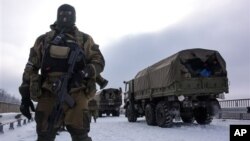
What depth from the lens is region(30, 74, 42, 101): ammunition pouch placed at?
4.42 meters

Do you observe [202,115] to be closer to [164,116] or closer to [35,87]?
[164,116]

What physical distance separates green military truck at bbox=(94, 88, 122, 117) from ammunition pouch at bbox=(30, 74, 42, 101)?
32208mm

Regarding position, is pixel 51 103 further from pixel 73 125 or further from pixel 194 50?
pixel 194 50

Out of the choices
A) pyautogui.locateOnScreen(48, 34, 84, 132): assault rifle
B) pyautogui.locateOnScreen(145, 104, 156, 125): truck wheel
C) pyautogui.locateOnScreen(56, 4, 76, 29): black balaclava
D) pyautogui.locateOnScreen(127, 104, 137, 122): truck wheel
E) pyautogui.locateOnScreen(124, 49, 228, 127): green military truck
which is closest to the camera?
pyautogui.locateOnScreen(48, 34, 84, 132): assault rifle

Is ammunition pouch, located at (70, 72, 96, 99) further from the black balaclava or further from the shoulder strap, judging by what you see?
the black balaclava

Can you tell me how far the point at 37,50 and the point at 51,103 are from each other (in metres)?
0.70

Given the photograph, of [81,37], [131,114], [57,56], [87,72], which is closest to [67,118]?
[87,72]

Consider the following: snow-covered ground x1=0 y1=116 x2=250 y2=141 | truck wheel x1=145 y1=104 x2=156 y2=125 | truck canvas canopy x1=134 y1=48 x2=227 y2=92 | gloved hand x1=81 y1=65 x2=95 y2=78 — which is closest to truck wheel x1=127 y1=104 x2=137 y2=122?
truck wheel x1=145 y1=104 x2=156 y2=125

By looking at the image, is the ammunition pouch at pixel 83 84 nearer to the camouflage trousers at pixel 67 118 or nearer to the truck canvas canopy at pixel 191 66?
the camouflage trousers at pixel 67 118

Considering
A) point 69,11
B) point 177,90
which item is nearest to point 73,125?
point 69,11

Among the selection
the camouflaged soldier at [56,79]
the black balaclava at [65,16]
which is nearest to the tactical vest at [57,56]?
the camouflaged soldier at [56,79]

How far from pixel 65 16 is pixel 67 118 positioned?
1.26 meters

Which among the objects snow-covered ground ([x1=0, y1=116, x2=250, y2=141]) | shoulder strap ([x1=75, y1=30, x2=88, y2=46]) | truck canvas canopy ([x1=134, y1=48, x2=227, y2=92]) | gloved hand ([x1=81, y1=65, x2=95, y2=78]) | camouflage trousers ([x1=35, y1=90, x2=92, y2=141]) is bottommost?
snow-covered ground ([x1=0, y1=116, x2=250, y2=141])

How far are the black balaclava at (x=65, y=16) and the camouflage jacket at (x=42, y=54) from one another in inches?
4.2
